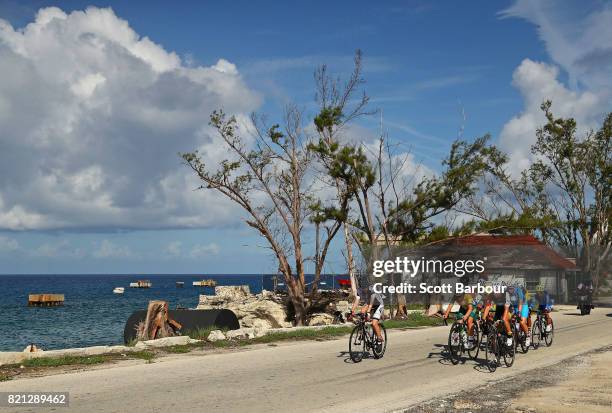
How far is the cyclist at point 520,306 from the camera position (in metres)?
17.1

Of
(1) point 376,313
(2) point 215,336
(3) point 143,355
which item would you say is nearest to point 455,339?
(1) point 376,313

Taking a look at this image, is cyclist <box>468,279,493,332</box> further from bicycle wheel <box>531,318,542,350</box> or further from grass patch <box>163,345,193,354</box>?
grass patch <box>163,345,193,354</box>

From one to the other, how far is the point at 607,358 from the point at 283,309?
76.3 feet

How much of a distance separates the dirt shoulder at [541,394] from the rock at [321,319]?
20150 millimetres

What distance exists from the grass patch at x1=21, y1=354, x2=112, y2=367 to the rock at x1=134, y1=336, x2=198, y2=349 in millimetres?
1990

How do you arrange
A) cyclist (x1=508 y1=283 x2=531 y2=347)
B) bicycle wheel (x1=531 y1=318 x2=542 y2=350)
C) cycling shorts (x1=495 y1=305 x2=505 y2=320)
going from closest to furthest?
cycling shorts (x1=495 y1=305 x2=505 y2=320), cyclist (x1=508 y1=283 x2=531 y2=347), bicycle wheel (x1=531 y1=318 x2=542 y2=350)

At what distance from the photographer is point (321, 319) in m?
35.1

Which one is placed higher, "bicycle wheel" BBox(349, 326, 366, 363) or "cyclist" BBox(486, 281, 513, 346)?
"cyclist" BBox(486, 281, 513, 346)

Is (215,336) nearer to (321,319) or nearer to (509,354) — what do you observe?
(509,354)

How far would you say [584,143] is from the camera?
171 ft

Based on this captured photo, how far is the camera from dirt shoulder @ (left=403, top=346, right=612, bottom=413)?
419 inches

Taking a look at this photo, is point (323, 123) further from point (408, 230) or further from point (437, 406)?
point (437, 406)

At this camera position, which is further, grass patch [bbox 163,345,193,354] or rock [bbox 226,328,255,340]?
rock [bbox 226,328,255,340]

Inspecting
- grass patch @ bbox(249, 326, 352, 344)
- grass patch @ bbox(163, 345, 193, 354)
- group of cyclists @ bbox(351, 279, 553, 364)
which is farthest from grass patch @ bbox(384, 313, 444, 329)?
grass patch @ bbox(163, 345, 193, 354)
